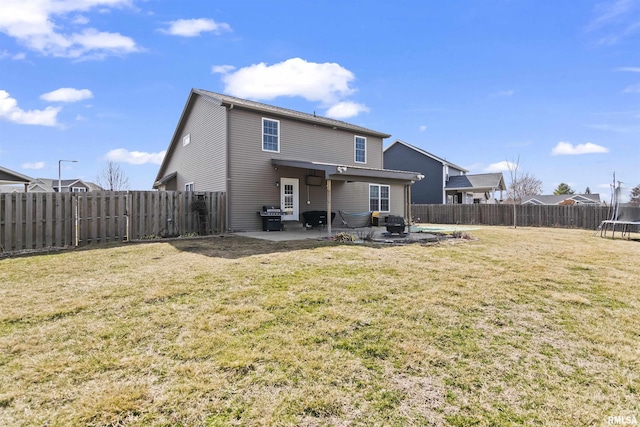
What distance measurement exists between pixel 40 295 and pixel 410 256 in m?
6.71

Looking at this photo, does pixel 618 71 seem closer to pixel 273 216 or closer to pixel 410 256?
pixel 410 256

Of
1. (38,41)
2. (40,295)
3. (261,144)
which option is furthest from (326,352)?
(38,41)

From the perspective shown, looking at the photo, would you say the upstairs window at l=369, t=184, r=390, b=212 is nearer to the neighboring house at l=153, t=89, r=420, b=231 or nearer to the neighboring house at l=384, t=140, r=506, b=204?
the neighboring house at l=153, t=89, r=420, b=231

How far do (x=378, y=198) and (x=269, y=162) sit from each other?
7.20 m

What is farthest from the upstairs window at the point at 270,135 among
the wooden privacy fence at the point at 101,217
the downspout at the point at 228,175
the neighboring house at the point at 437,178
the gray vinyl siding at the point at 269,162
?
the neighboring house at the point at 437,178

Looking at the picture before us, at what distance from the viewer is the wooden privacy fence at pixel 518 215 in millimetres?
17547

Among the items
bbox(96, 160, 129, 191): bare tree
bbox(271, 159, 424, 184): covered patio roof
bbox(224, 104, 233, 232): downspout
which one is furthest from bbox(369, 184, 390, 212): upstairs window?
bbox(96, 160, 129, 191): bare tree

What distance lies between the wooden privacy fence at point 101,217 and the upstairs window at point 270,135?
3.04 m

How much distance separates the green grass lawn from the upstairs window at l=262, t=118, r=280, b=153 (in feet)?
28.9

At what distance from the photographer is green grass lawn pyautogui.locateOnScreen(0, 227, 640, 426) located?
2.09 m

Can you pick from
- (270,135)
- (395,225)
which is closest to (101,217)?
(270,135)

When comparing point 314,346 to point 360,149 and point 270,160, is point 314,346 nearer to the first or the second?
point 270,160

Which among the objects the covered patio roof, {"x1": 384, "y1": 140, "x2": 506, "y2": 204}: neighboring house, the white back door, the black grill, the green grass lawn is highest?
{"x1": 384, "y1": 140, "x2": 506, "y2": 204}: neighboring house

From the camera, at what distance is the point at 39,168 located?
45469 millimetres
